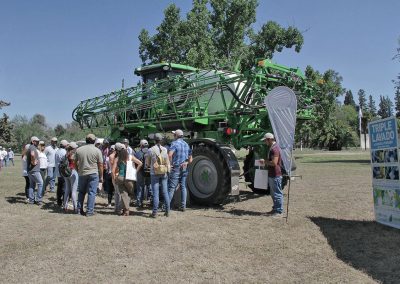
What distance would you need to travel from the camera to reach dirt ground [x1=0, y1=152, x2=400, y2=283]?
524 centimetres

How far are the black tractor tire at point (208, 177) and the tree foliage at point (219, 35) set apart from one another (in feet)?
77.4

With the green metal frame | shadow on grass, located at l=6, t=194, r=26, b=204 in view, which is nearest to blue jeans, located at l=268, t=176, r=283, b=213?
the green metal frame

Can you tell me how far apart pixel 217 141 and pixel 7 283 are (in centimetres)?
581

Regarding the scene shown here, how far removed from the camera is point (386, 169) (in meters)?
7.51

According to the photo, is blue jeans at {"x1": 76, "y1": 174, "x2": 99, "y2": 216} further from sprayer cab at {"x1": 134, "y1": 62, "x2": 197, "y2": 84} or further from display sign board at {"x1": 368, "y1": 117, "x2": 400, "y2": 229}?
display sign board at {"x1": 368, "y1": 117, "x2": 400, "y2": 229}

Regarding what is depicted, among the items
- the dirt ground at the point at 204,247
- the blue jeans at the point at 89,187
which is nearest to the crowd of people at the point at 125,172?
the blue jeans at the point at 89,187

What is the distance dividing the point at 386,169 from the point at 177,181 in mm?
4169

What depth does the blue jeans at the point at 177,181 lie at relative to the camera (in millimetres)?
9086

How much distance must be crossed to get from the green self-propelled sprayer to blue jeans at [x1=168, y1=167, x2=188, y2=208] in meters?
0.71

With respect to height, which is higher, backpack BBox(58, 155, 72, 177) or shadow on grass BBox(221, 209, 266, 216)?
backpack BBox(58, 155, 72, 177)

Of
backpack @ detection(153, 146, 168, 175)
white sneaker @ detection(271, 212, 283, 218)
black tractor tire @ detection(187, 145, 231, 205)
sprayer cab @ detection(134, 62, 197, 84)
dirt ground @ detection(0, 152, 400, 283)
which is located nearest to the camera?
dirt ground @ detection(0, 152, 400, 283)

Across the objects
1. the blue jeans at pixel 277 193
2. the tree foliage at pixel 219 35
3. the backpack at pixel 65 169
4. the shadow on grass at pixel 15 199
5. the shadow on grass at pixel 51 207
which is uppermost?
the tree foliage at pixel 219 35

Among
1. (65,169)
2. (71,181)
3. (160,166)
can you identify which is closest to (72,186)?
(71,181)

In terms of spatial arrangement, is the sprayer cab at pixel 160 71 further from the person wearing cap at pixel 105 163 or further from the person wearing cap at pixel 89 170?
the person wearing cap at pixel 89 170
